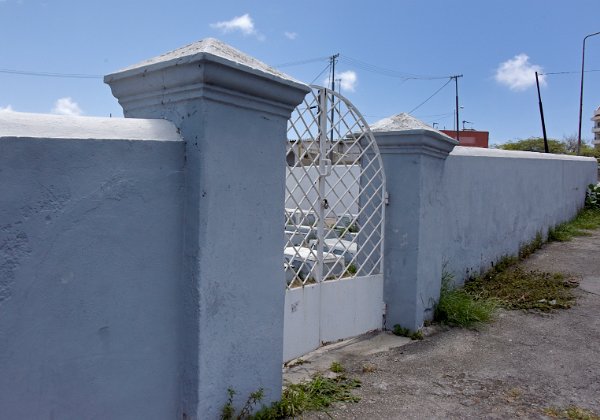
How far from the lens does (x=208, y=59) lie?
85.0 inches

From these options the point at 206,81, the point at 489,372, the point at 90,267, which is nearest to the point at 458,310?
the point at 489,372

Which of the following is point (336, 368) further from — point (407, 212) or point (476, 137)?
point (476, 137)

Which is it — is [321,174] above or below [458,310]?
above

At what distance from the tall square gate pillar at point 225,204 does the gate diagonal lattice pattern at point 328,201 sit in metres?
0.74

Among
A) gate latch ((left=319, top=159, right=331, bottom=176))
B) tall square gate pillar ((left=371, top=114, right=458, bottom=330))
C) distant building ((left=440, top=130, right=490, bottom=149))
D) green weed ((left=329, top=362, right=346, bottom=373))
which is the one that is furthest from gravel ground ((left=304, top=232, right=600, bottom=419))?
distant building ((left=440, top=130, right=490, bottom=149))

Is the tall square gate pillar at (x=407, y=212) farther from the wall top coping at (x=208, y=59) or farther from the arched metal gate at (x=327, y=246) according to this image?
the wall top coping at (x=208, y=59)

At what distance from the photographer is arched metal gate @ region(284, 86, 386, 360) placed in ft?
11.4

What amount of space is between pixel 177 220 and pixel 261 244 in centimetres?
49

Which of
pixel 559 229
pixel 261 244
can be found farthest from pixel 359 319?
pixel 559 229

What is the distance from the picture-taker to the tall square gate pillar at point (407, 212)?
13.5ft

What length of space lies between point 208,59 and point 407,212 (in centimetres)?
247

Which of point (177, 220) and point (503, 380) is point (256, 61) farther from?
point (503, 380)

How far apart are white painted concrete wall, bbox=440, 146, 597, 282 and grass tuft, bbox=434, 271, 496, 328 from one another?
0.45 meters

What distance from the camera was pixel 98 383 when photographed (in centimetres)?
202
